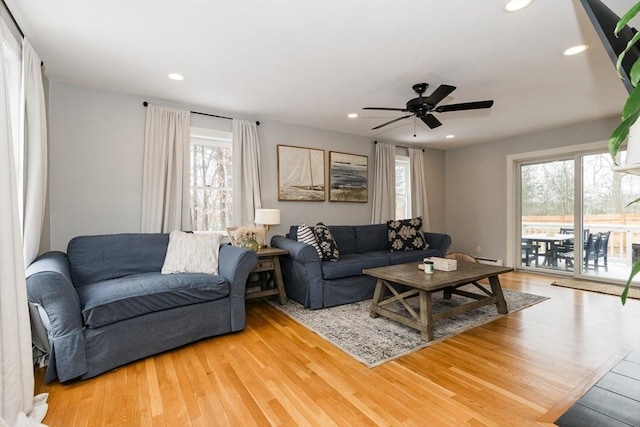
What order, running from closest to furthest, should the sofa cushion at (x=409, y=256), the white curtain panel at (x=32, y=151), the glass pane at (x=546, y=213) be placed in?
1. the white curtain panel at (x=32, y=151)
2. the sofa cushion at (x=409, y=256)
3. the glass pane at (x=546, y=213)

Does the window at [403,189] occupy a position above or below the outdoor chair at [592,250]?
above

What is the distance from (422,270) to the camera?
303 centimetres

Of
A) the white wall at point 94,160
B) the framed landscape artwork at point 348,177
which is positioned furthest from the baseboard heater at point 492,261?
the white wall at point 94,160

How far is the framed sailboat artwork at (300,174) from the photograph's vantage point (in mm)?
4367

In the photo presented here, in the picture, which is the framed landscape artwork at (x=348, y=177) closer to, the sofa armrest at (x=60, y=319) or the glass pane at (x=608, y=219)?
the glass pane at (x=608, y=219)

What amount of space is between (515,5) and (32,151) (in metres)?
3.58

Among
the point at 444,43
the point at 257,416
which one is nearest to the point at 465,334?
the point at 257,416

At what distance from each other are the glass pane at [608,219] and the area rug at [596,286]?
0.30m

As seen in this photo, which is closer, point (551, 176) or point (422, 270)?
point (422, 270)

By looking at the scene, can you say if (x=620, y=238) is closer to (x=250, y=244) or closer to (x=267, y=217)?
(x=267, y=217)

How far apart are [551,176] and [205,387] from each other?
19.1ft

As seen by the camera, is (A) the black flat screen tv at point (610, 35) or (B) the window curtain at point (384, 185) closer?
(A) the black flat screen tv at point (610, 35)

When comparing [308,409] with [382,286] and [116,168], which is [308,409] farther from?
[116,168]

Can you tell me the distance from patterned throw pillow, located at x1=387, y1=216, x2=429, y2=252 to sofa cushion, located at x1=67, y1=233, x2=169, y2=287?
121 inches
